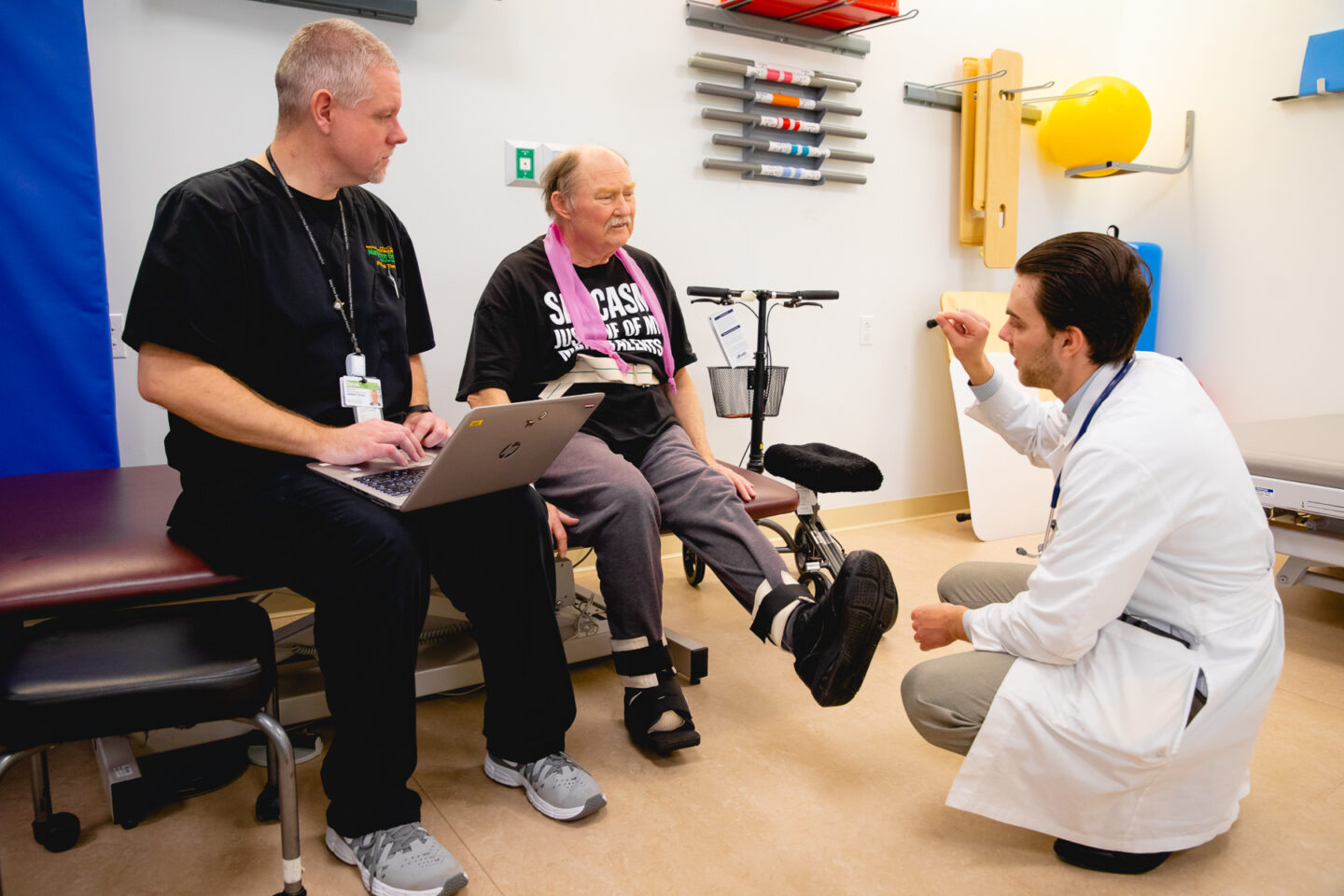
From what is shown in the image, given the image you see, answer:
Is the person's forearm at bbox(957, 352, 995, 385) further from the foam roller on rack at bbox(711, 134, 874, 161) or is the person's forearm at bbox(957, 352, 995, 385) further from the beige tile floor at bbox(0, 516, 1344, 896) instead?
the foam roller on rack at bbox(711, 134, 874, 161)

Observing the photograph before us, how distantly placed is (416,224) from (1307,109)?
3.68m

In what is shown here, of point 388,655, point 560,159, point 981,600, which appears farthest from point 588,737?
point 560,159

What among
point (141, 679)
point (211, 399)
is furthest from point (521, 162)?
point (141, 679)

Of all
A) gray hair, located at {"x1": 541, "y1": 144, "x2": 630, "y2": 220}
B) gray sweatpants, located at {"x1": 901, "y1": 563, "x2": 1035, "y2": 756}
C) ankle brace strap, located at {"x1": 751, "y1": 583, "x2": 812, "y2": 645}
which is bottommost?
gray sweatpants, located at {"x1": 901, "y1": 563, "x2": 1035, "y2": 756}

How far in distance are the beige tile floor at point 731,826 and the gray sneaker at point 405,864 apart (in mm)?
53

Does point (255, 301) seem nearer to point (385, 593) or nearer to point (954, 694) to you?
point (385, 593)

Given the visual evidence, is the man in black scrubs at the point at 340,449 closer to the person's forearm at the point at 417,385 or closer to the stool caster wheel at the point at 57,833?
the person's forearm at the point at 417,385

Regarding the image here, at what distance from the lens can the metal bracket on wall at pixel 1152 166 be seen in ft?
13.2

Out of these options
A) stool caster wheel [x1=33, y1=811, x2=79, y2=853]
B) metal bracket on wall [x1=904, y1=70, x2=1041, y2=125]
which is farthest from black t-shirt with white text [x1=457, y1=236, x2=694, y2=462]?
metal bracket on wall [x1=904, y1=70, x2=1041, y2=125]

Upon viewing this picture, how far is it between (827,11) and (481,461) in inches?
102

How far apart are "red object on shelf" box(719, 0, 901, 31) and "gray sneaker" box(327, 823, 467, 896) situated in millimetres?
2889

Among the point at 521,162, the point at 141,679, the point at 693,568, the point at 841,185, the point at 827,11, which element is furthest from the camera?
the point at 841,185

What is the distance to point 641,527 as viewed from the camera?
6.42 ft

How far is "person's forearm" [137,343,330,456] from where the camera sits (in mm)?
1543
